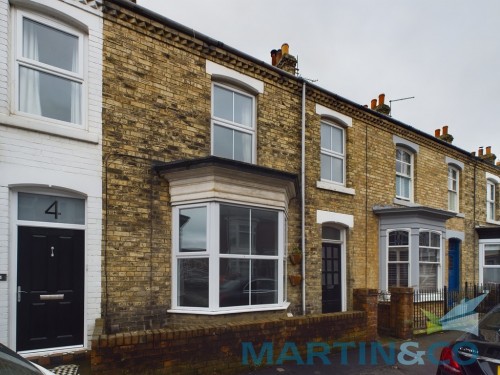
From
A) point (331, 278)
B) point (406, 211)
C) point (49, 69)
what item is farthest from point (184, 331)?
point (406, 211)

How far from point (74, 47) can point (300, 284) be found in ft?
22.2

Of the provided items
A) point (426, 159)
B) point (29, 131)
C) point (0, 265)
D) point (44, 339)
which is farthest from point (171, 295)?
point (426, 159)

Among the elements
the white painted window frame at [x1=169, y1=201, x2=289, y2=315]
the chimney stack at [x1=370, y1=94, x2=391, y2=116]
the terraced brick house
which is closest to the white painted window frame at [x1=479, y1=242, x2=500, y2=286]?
the terraced brick house

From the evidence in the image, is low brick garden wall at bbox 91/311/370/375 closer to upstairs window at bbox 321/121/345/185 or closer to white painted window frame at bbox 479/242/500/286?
upstairs window at bbox 321/121/345/185

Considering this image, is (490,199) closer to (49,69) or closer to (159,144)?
(159,144)

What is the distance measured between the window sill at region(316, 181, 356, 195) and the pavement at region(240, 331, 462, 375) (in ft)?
12.5

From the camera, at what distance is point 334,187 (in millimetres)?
11102

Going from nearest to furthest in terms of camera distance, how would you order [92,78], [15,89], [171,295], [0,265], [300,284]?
[0,265] → [15,89] → [92,78] → [171,295] → [300,284]

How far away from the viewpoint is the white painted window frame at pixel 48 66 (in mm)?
6348

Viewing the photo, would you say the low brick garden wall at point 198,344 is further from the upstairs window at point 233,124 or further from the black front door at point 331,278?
the upstairs window at point 233,124

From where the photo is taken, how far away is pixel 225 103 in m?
9.12

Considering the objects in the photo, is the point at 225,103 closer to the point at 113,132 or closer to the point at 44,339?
the point at 113,132

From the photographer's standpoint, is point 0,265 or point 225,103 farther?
point 225,103

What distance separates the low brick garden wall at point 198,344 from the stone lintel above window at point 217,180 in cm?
221
